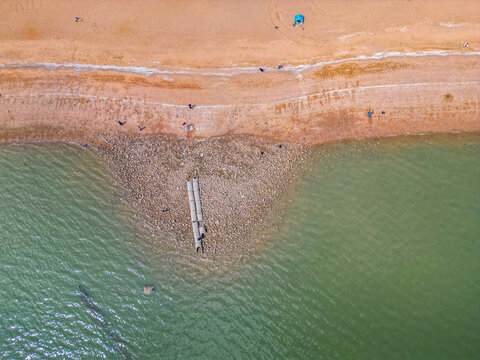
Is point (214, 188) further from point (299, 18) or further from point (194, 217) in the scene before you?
point (299, 18)

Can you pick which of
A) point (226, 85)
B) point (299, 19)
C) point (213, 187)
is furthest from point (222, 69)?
point (213, 187)

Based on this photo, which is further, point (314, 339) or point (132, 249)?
point (132, 249)

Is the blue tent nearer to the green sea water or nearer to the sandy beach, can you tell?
the sandy beach

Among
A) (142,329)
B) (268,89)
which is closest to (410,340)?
(142,329)

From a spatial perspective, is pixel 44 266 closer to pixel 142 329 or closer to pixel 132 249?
pixel 132 249

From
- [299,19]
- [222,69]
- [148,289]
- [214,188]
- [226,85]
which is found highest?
[299,19]

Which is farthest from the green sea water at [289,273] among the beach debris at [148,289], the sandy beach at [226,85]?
the sandy beach at [226,85]

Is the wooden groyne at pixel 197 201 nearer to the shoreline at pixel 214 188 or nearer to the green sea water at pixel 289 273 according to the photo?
the shoreline at pixel 214 188
